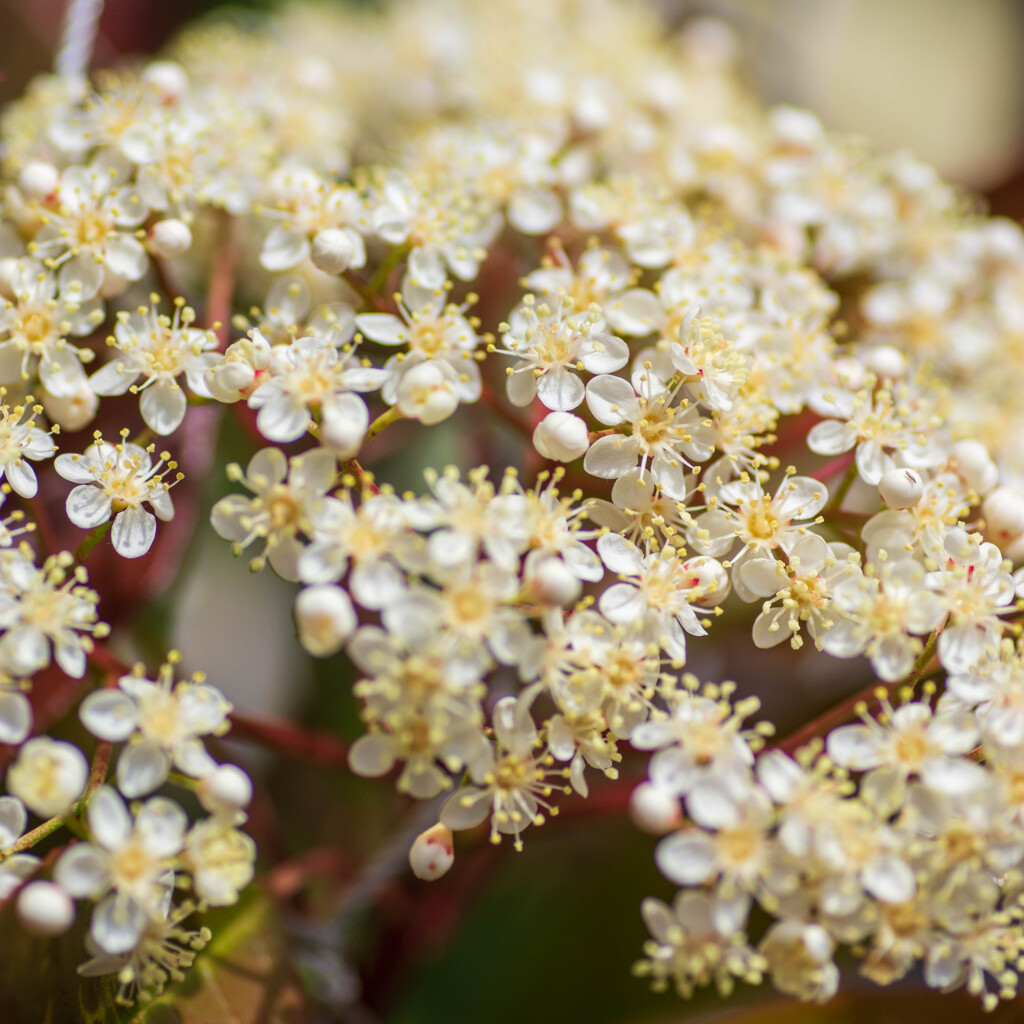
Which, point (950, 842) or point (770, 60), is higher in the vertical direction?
point (770, 60)

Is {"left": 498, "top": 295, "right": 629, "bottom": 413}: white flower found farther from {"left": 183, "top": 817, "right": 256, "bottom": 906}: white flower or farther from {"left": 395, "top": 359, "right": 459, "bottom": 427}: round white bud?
{"left": 183, "top": 817, "right": 256, "bottom": 906}: white flower

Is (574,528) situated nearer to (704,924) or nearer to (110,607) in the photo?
(704,924)

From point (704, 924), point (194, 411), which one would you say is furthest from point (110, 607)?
Answer: point (704, 924)

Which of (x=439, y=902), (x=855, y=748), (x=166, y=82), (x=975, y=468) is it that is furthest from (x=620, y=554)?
(x=166, y=82)

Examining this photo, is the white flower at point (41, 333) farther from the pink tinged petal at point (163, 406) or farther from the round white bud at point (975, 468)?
the round white bud at point (975, 468)

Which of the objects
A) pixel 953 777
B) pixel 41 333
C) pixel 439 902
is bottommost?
pixel 439 902

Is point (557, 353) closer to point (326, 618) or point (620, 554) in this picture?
point (620, 554)
